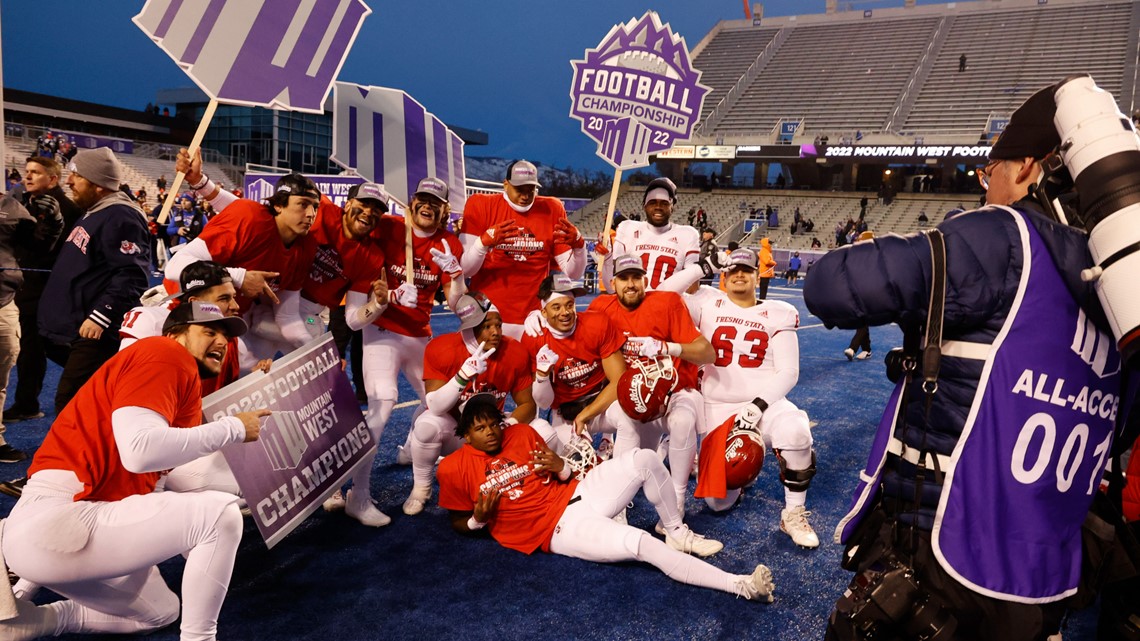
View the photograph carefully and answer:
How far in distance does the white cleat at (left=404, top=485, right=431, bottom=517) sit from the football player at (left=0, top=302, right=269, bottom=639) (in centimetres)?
180

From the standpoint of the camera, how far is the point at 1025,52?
3541cm

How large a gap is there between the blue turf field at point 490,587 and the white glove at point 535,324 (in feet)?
4.42

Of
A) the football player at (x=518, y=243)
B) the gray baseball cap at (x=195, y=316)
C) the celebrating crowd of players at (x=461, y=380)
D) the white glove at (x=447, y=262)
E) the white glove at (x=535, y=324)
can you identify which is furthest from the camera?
the football player at (x=518, y=243)

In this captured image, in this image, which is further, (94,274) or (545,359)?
(545,359)

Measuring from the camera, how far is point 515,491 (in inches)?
154

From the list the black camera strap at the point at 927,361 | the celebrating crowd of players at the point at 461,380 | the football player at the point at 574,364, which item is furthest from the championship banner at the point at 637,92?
the black camera strap at the point at 927,361

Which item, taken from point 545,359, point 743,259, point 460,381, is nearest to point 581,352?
point 545,359

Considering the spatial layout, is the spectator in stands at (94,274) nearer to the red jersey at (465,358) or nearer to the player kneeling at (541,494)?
the red jersey at (465,358)

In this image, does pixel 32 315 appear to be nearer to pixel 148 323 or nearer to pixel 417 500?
pixel 148 323

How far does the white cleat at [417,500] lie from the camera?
4457mm

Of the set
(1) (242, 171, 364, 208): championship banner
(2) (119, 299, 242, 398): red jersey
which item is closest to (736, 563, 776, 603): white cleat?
(2) (119, 299, 242, 398): red jersey

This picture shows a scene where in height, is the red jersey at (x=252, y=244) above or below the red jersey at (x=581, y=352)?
above

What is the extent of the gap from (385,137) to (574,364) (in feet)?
6.66

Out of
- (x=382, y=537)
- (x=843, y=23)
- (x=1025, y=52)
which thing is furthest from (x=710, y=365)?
(x=843, y=23)
